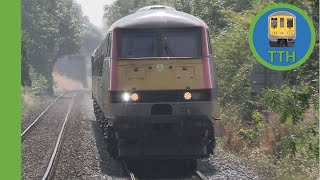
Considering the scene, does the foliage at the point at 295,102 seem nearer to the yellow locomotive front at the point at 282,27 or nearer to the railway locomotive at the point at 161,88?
the yellow locomotive front at the point at 282,27

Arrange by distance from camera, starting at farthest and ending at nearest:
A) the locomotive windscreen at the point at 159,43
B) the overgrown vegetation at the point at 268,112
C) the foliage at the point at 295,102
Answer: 1. the locomotive windscreen at the point at 159,43
2. the overgrown vegetation at the point at 268,112
3. the foliage at the point at 295,102

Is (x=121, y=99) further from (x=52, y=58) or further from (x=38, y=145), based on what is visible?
(x=52, y=58)

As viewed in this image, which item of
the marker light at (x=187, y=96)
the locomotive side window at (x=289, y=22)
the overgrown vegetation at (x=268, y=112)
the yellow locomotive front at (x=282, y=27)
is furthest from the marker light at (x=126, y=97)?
the locomotive side window at (x=289, y=22)

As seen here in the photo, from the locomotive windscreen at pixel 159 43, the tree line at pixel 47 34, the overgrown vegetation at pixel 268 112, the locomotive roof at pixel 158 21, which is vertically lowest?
the overgrown vegetation at pixel 268 112

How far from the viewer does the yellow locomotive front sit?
853 cm

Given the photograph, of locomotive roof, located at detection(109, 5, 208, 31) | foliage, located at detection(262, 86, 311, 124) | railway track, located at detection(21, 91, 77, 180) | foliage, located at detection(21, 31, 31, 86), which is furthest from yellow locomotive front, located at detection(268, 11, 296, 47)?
foliage, located at detection(21, 31, 31, 86)

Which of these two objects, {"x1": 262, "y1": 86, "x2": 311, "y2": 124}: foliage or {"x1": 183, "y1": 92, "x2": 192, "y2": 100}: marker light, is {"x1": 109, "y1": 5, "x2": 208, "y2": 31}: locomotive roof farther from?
{"x1": 262, "y1": 86, "x2": 311, "y2": 124}: foliage

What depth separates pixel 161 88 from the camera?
11.7 metres

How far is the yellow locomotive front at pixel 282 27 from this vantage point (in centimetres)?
853

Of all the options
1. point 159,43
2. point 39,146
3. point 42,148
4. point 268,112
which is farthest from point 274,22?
point 39,146

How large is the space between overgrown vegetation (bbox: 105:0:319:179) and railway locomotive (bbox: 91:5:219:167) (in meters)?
1.44

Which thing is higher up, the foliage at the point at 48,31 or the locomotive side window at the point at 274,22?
the foliage at the point at 48,31

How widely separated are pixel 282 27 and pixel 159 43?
3.86 metres

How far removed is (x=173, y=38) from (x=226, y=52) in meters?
6.07
